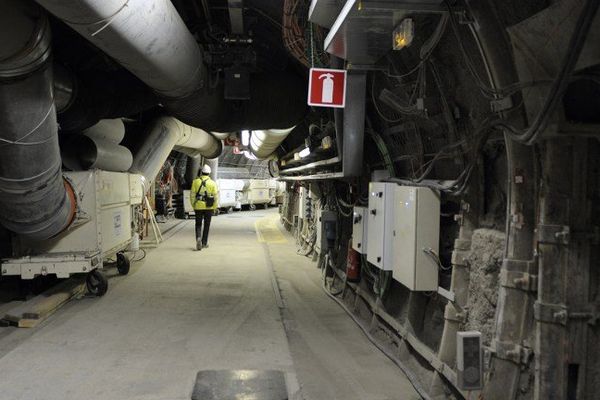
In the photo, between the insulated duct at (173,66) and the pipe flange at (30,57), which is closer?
the insulated duct at (173,66)

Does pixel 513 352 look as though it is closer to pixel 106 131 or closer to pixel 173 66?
pixel 173 66

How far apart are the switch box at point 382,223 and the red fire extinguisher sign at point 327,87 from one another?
876 millimetres

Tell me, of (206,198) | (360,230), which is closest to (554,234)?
(360,230)

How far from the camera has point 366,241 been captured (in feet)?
17.1

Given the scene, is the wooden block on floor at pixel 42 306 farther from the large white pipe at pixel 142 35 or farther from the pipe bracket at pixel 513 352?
the pipe bracket at pixel 513 352

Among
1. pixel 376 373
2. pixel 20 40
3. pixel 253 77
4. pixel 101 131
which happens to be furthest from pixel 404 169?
pixel 101 131

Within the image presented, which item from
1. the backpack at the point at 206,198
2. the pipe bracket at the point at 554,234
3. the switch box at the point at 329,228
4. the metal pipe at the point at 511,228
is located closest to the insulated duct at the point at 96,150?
the backpack at the point at 206,198

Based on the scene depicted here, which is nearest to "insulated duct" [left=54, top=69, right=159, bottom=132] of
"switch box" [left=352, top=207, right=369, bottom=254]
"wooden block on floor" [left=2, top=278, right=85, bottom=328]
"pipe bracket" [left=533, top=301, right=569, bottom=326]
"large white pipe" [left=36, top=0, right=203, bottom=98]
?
"large white pipe" [left=36, top=0, right=203, bottom=98]

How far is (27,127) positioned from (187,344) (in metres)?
2.27

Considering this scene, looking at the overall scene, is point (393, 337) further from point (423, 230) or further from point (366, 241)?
point (423, 230)

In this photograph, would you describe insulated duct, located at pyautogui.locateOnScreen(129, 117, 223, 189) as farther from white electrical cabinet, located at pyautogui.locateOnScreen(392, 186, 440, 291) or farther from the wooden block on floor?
white electrical cabinet, located at pyautogui.locateOnScreen(392, 186, 440, 291)

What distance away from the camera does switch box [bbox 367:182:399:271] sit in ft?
14.0

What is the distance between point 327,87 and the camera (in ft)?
14.3

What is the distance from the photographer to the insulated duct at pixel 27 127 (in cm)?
354
